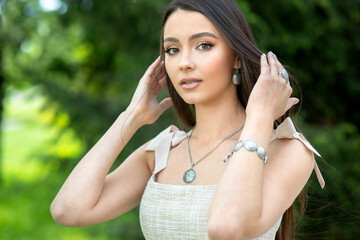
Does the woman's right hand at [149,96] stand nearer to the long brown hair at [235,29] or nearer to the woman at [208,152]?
the woman at [208,152]

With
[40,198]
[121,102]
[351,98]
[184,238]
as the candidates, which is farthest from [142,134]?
[40,198]

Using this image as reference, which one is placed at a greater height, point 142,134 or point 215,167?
point 142,134

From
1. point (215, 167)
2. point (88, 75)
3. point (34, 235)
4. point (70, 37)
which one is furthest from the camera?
point (88, 75)

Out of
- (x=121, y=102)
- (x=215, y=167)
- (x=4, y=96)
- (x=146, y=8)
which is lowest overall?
(x=215, y=167)

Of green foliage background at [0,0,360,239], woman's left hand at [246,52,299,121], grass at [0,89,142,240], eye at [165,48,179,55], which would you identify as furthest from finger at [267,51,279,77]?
grass at [0,89,142,240]

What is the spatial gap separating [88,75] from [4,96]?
1426 millimetres

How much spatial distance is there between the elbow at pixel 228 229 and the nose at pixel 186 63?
0.59 m

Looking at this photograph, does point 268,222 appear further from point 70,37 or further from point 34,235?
point 70,37

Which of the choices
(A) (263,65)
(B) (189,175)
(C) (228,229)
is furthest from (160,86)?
(C) (228,229)

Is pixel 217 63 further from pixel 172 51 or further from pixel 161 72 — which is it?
pixel 161 72

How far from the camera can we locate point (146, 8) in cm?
470

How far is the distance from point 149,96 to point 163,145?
8.9 inches

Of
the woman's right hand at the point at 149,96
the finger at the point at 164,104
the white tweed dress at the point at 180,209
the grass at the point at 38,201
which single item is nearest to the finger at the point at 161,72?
the woman's right hand at the point at 149,96

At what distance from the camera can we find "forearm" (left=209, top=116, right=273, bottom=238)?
1.47m
